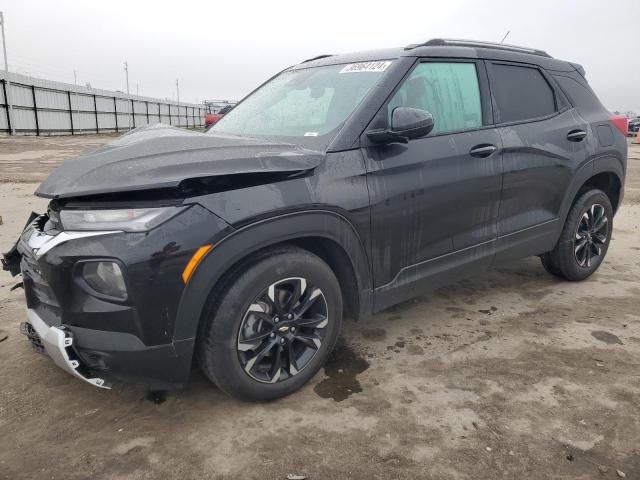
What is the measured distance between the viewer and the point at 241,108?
11.6 ft

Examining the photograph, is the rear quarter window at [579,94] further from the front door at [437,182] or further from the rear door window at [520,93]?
the front door at [437,182]

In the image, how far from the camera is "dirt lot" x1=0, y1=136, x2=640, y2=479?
2008 mm

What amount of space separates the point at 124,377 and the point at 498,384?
6.10 ft

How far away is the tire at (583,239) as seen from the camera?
3.89m

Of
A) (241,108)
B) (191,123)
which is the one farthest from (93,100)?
(241,108)

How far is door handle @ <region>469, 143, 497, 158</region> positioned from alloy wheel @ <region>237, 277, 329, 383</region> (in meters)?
1.36

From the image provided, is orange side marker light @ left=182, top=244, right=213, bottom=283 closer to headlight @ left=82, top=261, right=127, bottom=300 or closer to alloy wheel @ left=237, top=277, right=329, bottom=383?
headlight @ left=82, top=261, right=127, bottom=300

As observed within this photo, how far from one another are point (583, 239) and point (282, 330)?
2.92m

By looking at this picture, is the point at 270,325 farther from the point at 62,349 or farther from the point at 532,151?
the point at 532,151

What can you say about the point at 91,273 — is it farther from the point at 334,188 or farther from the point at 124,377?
the point at 334,188

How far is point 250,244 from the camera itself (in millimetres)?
2129

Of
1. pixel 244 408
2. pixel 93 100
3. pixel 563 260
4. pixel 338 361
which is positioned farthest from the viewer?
pixel 93 100

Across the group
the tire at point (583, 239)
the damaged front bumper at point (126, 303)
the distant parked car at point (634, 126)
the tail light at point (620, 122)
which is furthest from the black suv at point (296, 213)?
the distant parked car at point (634, 126)

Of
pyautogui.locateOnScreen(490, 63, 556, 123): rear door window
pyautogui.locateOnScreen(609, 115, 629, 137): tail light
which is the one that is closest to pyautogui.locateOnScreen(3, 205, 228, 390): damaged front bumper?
pyautogui.locateOnScreen(490, 63, 556, 123): rear door window
